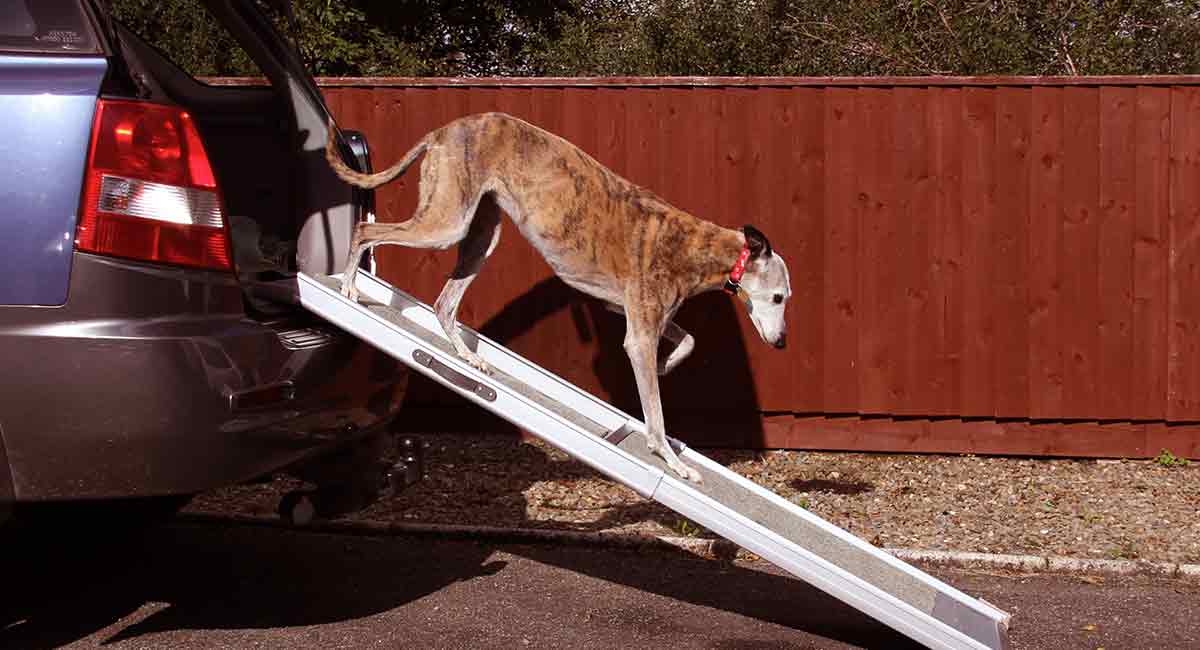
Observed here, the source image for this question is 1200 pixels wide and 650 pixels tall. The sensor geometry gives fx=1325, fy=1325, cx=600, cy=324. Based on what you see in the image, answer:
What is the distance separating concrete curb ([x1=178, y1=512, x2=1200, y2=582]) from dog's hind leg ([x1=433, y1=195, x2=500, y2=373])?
119 cm

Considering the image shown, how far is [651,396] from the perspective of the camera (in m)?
5.69

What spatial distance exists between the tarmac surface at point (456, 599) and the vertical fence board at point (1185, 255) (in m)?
3.07

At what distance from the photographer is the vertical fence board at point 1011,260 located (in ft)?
28.9

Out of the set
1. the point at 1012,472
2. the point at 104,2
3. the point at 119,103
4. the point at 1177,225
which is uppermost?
the point at 104,2

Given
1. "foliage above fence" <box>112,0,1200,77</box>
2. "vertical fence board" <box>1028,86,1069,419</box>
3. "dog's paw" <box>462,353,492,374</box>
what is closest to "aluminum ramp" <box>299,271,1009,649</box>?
"dog's paw" <box>462,353,492,374</box>

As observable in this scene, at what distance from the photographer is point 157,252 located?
4082mm

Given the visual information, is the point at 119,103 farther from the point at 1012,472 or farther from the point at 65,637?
the point at 1012,472

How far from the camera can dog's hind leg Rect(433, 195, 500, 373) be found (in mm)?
6102

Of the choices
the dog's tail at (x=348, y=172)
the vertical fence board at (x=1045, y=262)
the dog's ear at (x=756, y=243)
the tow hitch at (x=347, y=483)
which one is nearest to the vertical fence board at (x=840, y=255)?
the vertical fence board at (x=1045, y=262)

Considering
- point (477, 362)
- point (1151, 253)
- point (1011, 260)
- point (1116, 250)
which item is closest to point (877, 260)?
point (1011, 260)

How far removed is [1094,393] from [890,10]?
22.8 feet

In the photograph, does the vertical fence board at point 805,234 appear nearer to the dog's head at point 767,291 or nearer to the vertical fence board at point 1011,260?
the vertical fence board at point 1011,260

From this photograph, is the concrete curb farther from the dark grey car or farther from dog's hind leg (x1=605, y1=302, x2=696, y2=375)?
the dark grey car

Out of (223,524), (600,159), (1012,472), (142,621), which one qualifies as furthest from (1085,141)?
(142,621)
